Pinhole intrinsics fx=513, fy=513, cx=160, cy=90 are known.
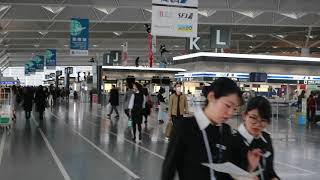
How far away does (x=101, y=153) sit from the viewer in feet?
41.9

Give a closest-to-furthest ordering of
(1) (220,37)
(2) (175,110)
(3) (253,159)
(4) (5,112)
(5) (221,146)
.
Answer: (5) (221,146), (3) (253,159), (2) (175,110), (4) (5,112), (1) (220,37)

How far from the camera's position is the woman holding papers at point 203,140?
113 inches

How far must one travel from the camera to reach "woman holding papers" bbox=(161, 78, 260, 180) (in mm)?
2859

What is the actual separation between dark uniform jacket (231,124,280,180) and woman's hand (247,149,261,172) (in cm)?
3

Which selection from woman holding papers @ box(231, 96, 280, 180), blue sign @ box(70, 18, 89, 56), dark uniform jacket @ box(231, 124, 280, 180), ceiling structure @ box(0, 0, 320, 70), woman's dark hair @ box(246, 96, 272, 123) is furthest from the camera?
ceiling structure @ box(0, 0, 320, 70)

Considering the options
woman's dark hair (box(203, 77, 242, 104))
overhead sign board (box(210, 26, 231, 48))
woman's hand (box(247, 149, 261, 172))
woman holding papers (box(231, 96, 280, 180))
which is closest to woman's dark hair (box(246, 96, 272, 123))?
woman holding papers (box(231, 96, 280, 180))

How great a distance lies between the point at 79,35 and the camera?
27859 mm

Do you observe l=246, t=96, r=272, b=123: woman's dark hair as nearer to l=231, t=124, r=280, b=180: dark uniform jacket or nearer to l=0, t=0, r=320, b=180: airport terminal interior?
l=0, t=0, r=320, b=180: airport terminal interior

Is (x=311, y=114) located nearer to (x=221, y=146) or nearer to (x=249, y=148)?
(x=249, y=148)

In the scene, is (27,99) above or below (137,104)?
below

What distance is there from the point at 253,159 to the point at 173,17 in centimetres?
995

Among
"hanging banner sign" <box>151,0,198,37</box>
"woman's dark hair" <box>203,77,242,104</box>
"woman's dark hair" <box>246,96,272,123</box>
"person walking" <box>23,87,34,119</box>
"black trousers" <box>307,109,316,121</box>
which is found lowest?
"black trousers" <box>307,109,316,121</box>

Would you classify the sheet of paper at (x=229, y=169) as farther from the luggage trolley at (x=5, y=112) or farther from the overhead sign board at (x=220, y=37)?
the overhead sign board at (x=220, y=37)

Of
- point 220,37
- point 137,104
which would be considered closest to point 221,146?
point 137,104
